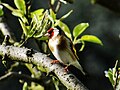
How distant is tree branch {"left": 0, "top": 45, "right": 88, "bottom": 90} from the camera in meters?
0.96

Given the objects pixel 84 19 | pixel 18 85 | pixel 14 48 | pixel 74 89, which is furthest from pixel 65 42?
pixel 84 19

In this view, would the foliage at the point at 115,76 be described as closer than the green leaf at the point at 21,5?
Yes

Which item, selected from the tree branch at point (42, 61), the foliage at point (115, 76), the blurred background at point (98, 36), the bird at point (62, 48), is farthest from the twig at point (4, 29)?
the blurred background at point (98, 36)

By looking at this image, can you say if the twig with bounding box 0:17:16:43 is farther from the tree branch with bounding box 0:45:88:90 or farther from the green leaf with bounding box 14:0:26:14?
the tree branch with bounding box 0:45:88:90

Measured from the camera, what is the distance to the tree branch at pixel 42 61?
38.0 inches

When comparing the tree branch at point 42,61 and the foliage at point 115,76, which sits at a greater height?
the tree branch at point 42,61

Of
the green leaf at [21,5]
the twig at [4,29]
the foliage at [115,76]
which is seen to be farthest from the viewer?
the twig at [4,29]

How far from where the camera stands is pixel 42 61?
3.34ft

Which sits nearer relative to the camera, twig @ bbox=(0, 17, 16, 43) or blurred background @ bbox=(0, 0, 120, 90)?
twig @ bbox=(0, 17, 16, 43)

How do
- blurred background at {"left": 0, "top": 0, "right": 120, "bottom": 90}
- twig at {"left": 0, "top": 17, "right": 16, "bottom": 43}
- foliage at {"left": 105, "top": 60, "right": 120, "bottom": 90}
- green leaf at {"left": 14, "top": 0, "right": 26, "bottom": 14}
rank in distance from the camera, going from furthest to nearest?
blurred background at {"left": 0, "top": 0, "right": 120, "bottom": 90} → twig at {"left": 0, "top": 17, "right": 16, "bottom": 43} → green leaf at {"left": 14, "top": 0, "right": 26, "bottom": 14} → foliage at {"left": 105, "top": 60, "right": 120, "bottom": 90}

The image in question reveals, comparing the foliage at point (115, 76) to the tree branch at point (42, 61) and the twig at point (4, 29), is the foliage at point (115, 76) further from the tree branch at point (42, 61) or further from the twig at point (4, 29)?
the twig at point (4, 29)

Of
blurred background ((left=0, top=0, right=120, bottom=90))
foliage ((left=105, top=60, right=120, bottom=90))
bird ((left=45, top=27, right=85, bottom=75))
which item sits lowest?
blurred background ((left=0, top=0, right=120, bottom=90))

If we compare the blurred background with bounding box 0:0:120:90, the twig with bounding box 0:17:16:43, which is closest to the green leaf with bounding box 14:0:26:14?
the twig with bounding box 0:17:16:43

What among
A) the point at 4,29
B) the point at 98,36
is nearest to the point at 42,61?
the point at 4,29
